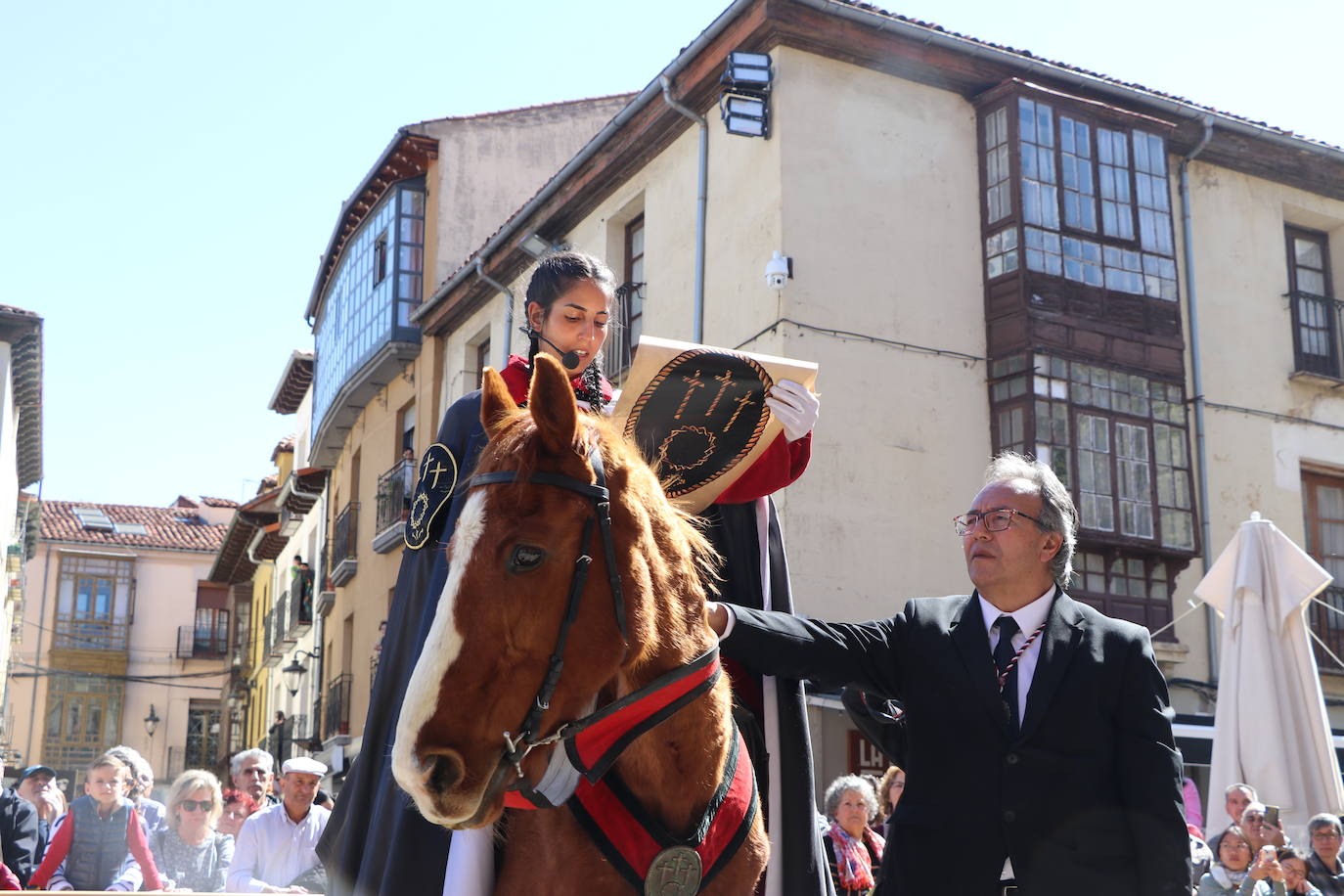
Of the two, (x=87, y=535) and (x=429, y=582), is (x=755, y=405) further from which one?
(x=87, y=535)

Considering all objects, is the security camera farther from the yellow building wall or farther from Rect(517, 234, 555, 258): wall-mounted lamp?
Rect(517, 234, 555, 258): wall-mounted lamp

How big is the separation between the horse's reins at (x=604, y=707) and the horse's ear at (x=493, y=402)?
162 millimetres

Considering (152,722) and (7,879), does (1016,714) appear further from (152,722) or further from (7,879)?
(152,722)

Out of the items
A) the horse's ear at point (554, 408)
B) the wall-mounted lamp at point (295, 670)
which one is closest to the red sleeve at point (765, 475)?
the horse's ear at point (554, 408)

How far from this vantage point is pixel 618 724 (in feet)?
8.79

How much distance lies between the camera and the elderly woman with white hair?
7223 mm

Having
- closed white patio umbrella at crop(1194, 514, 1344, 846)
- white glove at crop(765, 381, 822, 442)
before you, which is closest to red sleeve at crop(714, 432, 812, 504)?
white glove at crop(765, 381, 822, 442)

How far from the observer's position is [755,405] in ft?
11.5

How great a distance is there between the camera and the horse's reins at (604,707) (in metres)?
2.47

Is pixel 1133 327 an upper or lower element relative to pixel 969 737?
upper

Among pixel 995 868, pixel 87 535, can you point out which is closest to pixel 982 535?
pixel 995 868

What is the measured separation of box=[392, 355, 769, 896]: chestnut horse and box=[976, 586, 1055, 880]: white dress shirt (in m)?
0.76

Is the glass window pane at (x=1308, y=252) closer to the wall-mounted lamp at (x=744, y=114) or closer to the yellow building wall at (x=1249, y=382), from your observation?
the yellow building wall at (x=1249, y=382)

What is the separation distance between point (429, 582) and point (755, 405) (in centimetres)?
91
